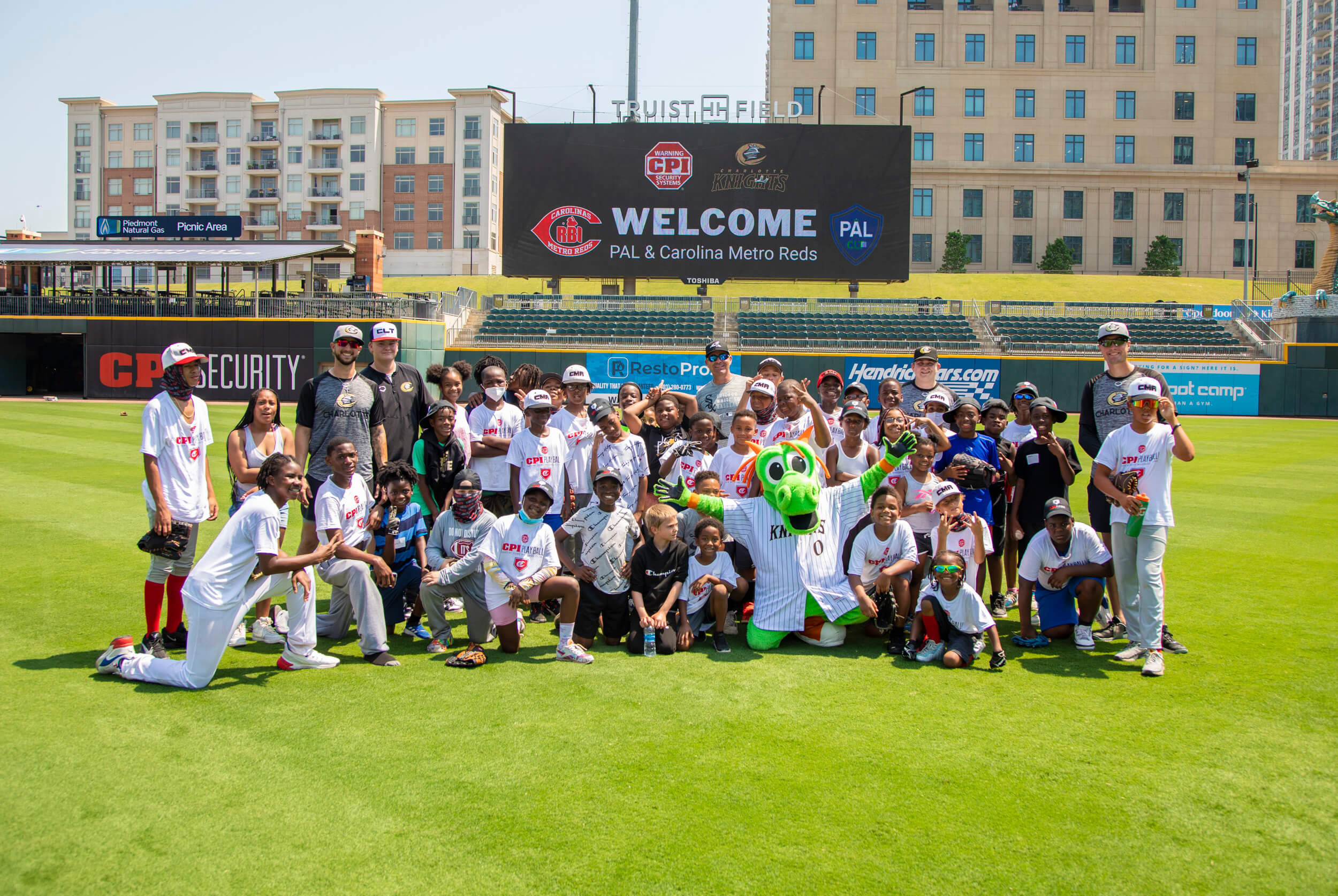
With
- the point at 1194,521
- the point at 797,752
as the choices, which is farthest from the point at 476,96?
the point at 797,752

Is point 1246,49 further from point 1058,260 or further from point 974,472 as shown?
point 974,472

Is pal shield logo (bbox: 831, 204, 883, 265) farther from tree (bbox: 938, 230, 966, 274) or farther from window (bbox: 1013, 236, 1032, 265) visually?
window (bbox: 1013, 236, 1032, 265)

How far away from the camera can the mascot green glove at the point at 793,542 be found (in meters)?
6.64

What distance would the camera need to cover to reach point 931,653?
20.7 ft

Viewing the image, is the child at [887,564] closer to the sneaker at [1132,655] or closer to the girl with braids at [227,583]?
the sneaker at [1132,655]

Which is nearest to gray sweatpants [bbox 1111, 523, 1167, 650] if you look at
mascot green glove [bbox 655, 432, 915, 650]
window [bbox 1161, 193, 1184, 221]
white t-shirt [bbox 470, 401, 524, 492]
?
mascot green glove [bbox 655, 432, 915, 650]

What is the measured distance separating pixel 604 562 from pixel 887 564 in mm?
2147

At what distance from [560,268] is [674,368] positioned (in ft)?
18.5

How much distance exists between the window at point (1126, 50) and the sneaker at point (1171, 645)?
61996mm

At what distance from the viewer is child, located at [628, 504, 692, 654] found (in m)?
6.66

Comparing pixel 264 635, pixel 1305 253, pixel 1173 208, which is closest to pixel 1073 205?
pixel 1173 208

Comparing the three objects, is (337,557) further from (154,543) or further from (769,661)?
(769,661)

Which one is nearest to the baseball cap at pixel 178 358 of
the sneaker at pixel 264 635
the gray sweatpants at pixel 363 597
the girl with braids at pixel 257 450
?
the girl with braids at pixel 257 450

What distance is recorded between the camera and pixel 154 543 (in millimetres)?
6070
